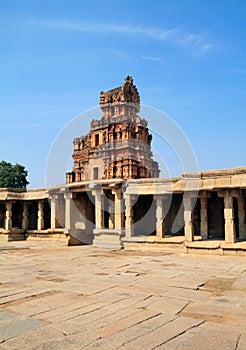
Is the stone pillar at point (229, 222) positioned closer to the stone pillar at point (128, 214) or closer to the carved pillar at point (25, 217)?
the stone pillar at point (128, 214)

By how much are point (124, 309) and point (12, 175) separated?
4518cm

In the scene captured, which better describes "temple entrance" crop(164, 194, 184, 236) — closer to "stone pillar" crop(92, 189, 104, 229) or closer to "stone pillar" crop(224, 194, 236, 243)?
"stone pillar" crop(92, 189, 104, 229)

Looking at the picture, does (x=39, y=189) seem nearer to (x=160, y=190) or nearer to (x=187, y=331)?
(x=160, y=190)

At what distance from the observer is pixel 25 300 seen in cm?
577

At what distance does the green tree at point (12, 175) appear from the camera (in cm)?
4650

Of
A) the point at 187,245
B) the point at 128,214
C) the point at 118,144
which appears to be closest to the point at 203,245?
the point at 187,245

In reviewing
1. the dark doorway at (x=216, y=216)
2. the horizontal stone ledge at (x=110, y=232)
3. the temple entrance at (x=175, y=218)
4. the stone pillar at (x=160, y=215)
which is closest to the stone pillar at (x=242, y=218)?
the dark doorway at (x=216, y=216)

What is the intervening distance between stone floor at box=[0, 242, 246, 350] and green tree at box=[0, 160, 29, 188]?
132 feet

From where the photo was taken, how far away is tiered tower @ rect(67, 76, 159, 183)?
31.2m

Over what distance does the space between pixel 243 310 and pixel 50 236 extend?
16078mm

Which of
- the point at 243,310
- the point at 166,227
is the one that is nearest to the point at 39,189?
the point at 166,227

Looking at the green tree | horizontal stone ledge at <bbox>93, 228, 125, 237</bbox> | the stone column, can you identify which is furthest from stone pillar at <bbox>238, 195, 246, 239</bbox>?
the green tree

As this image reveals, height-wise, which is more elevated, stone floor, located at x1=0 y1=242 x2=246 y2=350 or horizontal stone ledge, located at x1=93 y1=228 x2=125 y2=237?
horizontal stone ledge, located at x1=93 y1=228 x2=125 y2=237

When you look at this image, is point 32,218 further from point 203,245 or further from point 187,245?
point 203,245
